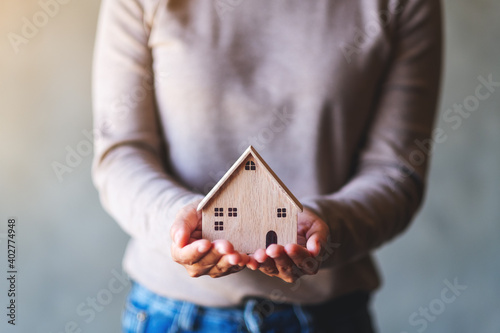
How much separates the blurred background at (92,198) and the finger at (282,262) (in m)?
0.78

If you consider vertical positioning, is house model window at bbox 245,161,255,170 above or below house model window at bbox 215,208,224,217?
above

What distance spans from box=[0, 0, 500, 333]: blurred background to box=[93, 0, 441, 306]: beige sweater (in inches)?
21.4

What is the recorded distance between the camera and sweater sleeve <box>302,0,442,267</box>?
2.98 feet

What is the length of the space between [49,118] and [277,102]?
82 cm

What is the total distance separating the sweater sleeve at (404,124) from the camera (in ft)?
2.98

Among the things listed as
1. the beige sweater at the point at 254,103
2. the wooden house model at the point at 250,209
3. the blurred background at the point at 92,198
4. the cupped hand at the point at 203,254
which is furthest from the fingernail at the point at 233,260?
Result: the blurred background at the point at 92,198

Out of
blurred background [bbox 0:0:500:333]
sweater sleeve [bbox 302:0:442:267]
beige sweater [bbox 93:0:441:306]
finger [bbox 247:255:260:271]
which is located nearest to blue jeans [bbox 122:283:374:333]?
beige sweater [bbox 93:0:441:306]

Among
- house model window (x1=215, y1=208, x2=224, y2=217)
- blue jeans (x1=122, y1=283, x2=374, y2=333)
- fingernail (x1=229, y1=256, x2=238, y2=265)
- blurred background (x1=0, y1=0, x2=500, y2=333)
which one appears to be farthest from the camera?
blurred background (x1=0, y1=0, x2=500, y2=333)

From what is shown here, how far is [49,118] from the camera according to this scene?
144 cm

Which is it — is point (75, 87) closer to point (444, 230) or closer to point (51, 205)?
point (51, 205)

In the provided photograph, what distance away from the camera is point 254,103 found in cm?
90

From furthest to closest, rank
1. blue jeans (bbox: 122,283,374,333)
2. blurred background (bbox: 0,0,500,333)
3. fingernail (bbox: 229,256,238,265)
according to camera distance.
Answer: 1. blurred background (bbox: 0,0,500,333)
2. blue jeans (bbox: 122,283,374,333)
3. fingernail (bbox: 229,256,238,265)

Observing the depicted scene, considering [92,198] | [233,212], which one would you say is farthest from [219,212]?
[92,198]

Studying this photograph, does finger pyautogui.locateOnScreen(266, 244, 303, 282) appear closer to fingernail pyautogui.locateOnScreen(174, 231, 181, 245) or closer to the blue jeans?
fingernail pyautogui.locateOnScreen(174, 231, 181, 245)
